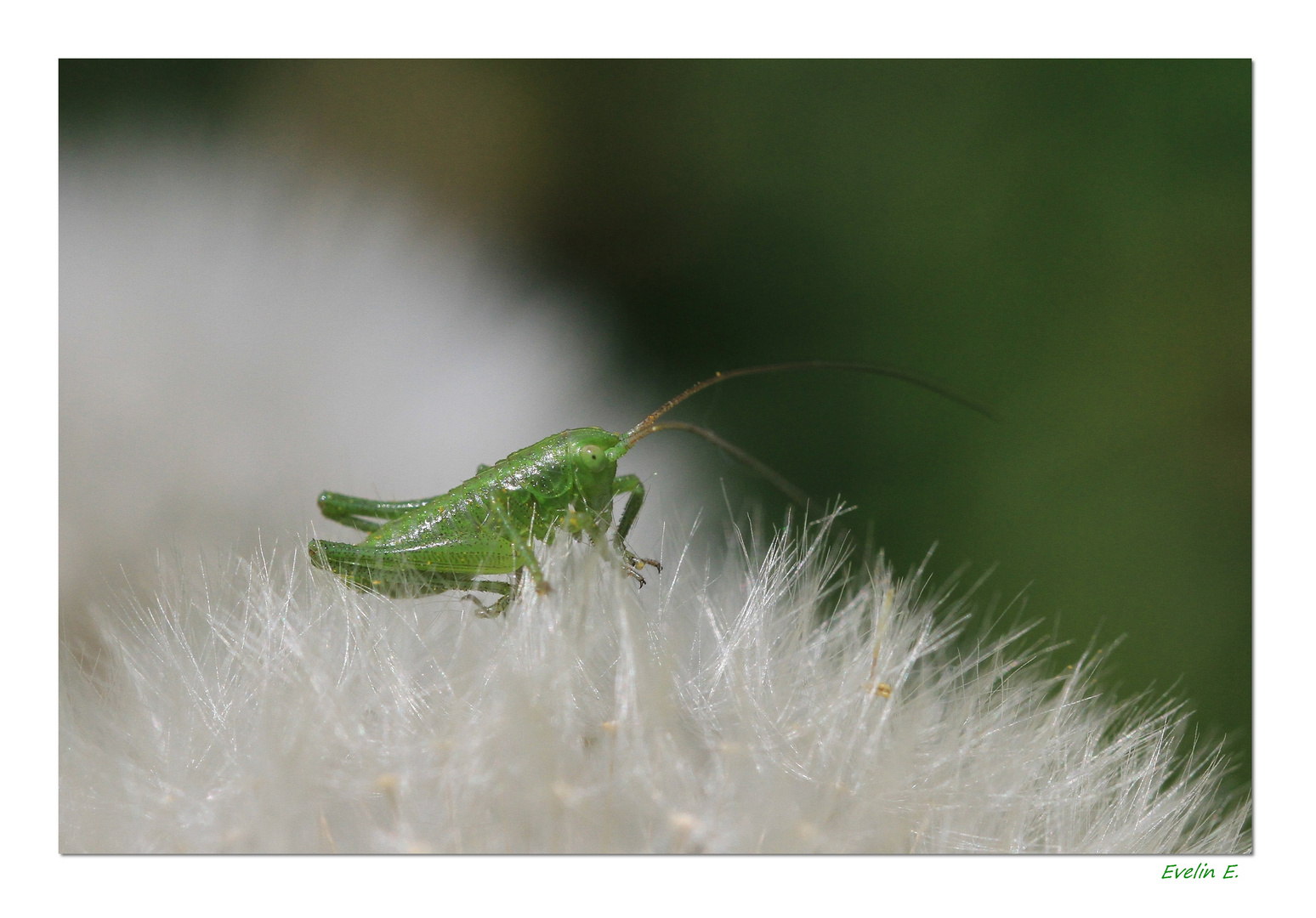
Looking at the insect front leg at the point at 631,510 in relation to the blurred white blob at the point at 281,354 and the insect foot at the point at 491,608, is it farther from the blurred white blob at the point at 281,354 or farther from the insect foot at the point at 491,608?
the blurred white blob at the point at 281,354

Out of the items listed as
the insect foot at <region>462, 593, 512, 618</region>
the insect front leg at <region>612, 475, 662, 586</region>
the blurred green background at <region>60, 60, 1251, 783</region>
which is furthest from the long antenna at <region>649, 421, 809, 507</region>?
the insect foot at <region>462, 593, 512, 618</region>

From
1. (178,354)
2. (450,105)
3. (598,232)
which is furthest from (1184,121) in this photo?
(178,354)

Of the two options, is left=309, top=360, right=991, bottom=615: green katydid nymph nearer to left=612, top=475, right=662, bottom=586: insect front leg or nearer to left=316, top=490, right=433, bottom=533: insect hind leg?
left=612, top=475, right=662, bottom=586: insect front leg

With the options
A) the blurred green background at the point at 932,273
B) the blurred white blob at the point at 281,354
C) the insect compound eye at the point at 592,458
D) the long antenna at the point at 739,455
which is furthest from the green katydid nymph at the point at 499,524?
the blurred green background at the point at 932,273

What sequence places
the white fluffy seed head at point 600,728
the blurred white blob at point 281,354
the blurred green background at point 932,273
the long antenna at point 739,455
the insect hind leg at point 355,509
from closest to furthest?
the white fluffy seed head at point 600,728
the long antenna at point 739,455
the insect hind leg at point 355,509
the blurred green background at point 932,273
the blurred white blob at point 281,354

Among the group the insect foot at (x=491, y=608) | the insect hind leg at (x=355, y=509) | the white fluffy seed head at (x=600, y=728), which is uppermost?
the insect hind leg at (x=355, y=509)
